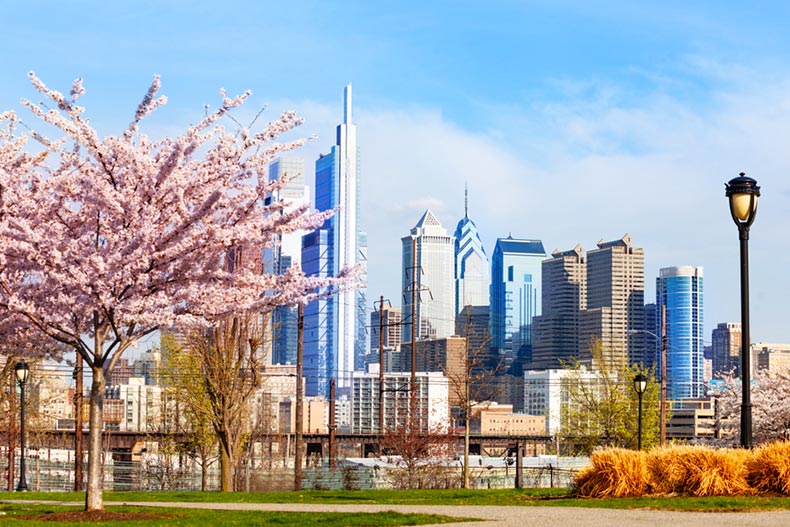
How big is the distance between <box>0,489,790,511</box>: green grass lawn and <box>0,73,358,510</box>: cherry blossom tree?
5.78 meters

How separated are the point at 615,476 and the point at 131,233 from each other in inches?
405

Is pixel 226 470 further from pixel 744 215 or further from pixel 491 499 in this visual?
pixel 744 215

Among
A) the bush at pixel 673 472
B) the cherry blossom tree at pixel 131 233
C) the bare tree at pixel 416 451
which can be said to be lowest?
the bare tree at pixel 416 451

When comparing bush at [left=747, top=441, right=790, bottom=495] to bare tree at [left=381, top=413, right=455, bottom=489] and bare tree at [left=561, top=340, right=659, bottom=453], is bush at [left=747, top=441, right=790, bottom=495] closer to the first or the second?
bare tree at [left=381, top=413, right=455, bottom=489]

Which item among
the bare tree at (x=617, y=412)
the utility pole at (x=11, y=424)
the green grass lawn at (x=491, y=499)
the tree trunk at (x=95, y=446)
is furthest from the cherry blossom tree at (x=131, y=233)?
the bare tree at (x=617, y=412)

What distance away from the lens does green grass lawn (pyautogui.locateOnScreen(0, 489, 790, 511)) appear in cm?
1861

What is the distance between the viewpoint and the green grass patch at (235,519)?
17.9 metres

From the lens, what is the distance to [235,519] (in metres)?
19.5

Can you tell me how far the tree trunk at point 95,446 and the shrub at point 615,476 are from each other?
9433mm

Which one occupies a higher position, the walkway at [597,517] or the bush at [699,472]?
the bush at [699,472]

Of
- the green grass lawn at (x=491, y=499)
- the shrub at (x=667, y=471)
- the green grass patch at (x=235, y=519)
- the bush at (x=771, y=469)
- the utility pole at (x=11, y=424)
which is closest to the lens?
the green grass patch at (x=235, y=519)

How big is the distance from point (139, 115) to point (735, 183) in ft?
37.3

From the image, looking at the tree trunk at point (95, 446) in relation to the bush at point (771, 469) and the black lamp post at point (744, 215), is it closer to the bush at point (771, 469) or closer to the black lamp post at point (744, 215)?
the black lamp post at point (744, 215)

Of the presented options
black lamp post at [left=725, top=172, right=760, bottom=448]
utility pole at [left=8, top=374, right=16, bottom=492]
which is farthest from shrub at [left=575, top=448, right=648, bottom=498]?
utility pole at [left=8, top=374, right=16, bottom=492]
